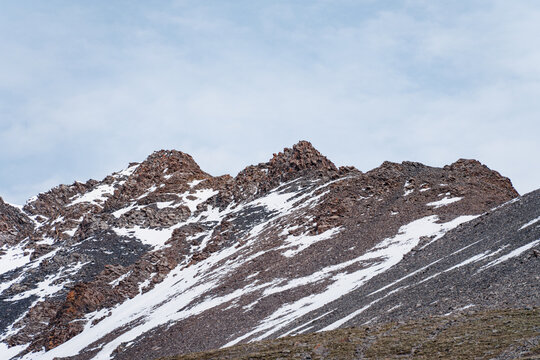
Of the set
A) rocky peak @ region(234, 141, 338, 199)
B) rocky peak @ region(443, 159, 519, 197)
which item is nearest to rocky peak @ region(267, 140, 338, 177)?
rocky peak @ region(234, 141, 338, 199)

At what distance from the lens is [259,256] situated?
274 ft

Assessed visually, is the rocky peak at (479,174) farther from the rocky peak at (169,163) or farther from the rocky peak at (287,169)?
the rocky peak at (169,163)

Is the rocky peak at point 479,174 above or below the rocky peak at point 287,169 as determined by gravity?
below

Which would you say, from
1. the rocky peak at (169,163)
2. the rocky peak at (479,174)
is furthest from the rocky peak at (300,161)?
the rocky peak at (169,163)

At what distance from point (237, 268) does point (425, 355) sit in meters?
58.5

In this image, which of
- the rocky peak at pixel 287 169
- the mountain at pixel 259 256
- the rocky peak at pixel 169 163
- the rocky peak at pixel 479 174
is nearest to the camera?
the mountain at pixel 259 256

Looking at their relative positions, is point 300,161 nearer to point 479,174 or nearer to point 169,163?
point 479,174

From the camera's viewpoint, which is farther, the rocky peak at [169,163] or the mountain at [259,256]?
the rocky peak at [169,163]

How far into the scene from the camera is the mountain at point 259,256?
48.0 m

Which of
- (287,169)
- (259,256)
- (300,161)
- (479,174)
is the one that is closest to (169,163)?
(287,169)

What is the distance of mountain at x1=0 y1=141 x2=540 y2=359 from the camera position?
1890 inches

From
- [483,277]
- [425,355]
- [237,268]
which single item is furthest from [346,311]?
[237,268]

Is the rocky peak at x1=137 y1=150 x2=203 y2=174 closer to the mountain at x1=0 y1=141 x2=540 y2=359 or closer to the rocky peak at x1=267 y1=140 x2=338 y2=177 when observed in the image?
the mountain at x1=0 y1=141 x2=540 y2=359

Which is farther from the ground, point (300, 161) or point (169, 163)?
point (169, 163)
